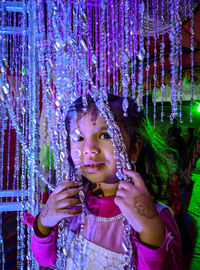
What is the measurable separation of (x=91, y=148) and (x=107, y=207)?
0.19 metres

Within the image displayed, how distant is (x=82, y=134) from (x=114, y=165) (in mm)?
92

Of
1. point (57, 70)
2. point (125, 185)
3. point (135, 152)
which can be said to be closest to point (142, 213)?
point (125, 185)

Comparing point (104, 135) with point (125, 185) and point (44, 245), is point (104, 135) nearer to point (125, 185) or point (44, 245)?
point (125, 185)

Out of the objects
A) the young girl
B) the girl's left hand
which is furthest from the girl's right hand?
the girl's left hand

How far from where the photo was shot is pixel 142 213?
0.38 m

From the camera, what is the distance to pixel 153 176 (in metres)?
0.60

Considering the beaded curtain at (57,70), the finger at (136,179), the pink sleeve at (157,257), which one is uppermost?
the beaded curtain at (57,70)

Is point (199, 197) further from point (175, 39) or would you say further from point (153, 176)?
point (175, 39)

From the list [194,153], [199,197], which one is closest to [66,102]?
[194,153]

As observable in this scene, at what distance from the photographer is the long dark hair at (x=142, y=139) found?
1.61 ft

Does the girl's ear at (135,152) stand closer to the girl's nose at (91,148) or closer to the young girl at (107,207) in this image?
the young girl at (107,207)

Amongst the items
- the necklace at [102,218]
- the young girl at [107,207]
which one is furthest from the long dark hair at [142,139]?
the necklace at [102,218]

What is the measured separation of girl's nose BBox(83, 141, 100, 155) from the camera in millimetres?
421

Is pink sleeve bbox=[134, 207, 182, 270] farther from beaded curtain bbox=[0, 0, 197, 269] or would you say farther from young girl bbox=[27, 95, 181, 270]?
beaded curtain bbox=[0, 0, 197, 269]
